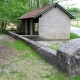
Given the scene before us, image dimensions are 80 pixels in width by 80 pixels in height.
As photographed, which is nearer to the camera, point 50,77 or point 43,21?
point 50,77

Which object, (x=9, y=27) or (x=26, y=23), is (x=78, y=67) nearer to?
(x=26, y=23)

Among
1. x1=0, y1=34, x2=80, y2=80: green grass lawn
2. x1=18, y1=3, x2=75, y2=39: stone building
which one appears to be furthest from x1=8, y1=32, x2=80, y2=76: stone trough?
x1=18, y1=3, x2=75, y2=39: stone building

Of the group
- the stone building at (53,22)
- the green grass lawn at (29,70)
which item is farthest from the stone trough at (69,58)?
the stone building at (53,22)

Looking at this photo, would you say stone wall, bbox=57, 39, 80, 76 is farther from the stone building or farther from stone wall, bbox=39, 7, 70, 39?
stone wall, bbox=39, 7, 70, 39

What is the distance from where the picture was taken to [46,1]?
4191 cm

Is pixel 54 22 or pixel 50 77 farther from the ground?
pixel 54 22

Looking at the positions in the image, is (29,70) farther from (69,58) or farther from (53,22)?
(53,22)

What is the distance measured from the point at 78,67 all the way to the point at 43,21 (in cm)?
1705

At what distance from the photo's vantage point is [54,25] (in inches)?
991

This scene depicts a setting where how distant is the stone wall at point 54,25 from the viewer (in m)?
24.8

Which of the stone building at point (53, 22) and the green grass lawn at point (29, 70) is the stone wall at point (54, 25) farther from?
the green grass lawn at point (29, 70)

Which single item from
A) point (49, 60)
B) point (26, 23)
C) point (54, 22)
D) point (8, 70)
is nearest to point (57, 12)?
point (54, 22)

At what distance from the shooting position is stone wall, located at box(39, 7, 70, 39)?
24797mm

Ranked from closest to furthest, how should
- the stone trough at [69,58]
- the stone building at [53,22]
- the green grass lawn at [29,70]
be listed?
the stone trough at [69,58], the green grass lawn at [29,70], the stone building at [53,22]
